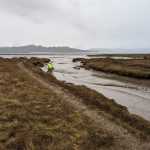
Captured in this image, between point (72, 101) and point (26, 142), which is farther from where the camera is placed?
point (72, 101)

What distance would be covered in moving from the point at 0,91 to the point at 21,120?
867 centimetres

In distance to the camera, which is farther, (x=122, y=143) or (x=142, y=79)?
(x=142, y=79)

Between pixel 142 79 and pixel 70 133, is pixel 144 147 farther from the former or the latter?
pixel 142 79

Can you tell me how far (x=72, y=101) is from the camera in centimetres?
1773

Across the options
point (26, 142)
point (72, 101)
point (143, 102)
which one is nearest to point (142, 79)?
point (143, 102)

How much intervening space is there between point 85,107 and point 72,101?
1973 mm

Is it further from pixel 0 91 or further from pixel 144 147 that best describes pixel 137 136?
pixel 0 91

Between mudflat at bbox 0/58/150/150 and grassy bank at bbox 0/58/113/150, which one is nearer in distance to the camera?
grassy bank at bbox 0/58/113/150

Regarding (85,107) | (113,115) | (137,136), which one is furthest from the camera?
(85,107)

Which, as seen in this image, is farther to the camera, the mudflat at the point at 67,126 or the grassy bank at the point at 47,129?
the mudflat at the point at 67,126

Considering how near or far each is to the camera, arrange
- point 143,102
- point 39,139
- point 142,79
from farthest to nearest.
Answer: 1. point 142,79
2. point 143,102
3. point 39,139

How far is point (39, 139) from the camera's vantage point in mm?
10273

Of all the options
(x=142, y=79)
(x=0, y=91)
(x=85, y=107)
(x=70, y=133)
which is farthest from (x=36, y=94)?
(x=142, y=79)

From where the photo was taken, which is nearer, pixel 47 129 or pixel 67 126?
pixel 47 129
